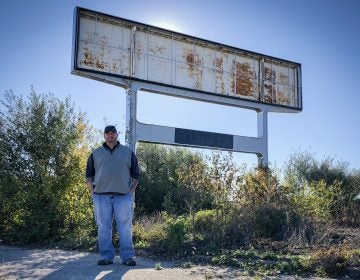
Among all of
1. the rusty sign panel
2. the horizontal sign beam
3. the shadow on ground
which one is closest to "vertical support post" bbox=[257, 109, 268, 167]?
the horizontal sign beam

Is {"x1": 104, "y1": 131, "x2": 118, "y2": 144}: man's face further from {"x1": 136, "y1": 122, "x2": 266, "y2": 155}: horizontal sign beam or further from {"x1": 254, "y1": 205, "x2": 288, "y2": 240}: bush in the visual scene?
{"x1": 136, "y1": 122, "x2": 266, "y2": 155}: horizontal sign beam

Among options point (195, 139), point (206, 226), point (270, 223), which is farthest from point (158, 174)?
point (270, 223)

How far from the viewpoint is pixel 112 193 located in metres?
6.49

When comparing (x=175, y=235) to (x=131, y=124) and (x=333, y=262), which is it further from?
(x=131, y=124)

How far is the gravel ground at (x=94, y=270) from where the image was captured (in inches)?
212

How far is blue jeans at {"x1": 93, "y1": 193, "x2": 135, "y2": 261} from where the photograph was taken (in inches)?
251

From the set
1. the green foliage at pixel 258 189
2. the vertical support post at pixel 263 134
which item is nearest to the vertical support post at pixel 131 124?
the green foliage at pixel 258 189

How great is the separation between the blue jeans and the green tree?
4.35 meters

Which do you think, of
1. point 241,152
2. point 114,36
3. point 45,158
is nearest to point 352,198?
point 241,152

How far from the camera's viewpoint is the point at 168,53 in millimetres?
14320

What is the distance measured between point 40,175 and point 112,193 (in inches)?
189

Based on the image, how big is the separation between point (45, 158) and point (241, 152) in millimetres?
6673

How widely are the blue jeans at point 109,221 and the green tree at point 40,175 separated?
4347 millimetres

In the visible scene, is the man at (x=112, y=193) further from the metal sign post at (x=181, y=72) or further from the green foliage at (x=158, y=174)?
the green foliage at (x=158, y=174)
